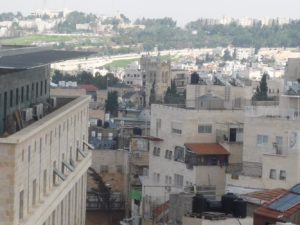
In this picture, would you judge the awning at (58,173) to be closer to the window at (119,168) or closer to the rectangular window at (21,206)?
the rectangular window at (21,206)

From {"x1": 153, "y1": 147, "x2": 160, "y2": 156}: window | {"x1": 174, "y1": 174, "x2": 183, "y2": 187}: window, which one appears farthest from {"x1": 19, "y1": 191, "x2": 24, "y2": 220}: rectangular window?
{"x1": 153, "y1": 147, "x2": 160, "y2": 156}: window

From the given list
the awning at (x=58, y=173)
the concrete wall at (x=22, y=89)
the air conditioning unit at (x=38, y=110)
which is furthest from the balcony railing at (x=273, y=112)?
the awning at (x=58, y=173)

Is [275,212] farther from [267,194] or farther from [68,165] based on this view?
[68,165]

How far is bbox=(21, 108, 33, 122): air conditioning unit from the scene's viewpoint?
1915cm

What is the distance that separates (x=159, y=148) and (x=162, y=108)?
42.0 inches

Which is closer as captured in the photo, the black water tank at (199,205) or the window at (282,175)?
the black water tank at (199,205)

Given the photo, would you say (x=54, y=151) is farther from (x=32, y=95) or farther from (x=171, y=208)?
(x=171, y=208)

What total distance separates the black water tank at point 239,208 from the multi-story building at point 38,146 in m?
3.08

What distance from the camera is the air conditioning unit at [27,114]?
62.8 feet

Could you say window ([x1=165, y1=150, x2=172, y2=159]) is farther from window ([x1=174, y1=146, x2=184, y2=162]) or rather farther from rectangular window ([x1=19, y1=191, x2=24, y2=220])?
rectangular window ([x1=19, y1=191, x2=24, y2=220])

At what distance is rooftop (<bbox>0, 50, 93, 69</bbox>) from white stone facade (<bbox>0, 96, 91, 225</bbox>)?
0.93 metres

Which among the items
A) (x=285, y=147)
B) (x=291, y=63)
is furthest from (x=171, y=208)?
(x=291, y=63)

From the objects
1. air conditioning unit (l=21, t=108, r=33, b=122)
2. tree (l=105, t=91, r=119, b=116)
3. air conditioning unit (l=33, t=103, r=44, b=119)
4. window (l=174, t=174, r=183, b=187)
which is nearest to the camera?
air conditioning unit (l=21, t=108, r=33, b=122)

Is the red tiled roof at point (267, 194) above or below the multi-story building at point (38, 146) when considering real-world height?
below
